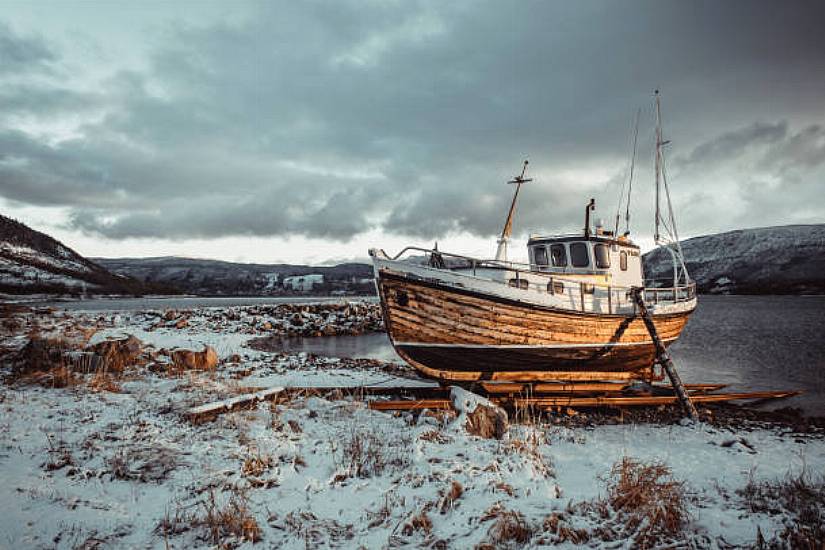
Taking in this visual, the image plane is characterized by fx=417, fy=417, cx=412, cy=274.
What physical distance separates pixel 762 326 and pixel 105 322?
49.9 metres

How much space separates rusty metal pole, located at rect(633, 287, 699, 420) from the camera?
10954 millimetres

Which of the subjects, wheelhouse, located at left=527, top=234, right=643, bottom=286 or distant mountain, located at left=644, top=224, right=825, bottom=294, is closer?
wheelhouse, located at left=527, top=234, right=643, bottom=286

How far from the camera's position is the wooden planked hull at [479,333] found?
11.1 m

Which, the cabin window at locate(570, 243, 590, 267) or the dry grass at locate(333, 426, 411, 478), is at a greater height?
the cabin window at locate(570, 243, 590, 267)

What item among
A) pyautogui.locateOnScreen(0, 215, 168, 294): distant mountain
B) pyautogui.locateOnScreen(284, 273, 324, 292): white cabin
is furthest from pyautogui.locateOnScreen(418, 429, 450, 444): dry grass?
pyautogui.locateOnScreen(284, 273, 324, 292): white cabin

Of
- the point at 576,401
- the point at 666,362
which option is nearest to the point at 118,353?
the point at 576,401

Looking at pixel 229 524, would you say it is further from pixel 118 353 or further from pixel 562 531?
pixel 118 353

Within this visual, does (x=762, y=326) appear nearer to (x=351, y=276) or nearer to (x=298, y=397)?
(x=298, y=397)

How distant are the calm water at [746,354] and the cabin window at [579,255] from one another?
286 inches

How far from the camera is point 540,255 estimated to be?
47.3ft

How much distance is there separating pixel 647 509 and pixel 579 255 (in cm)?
1045

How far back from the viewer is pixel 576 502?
16.3 feet

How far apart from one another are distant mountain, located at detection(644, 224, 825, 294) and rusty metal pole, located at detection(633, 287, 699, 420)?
107 metres

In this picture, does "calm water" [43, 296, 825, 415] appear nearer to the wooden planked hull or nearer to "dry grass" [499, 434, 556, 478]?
the wooden planked hull
